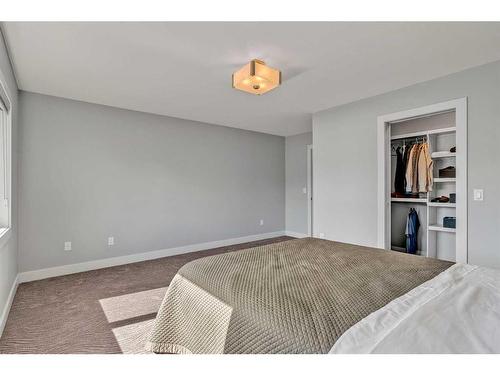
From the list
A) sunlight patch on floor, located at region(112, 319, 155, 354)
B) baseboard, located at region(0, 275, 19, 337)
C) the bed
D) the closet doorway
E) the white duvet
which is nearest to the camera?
the white duvet

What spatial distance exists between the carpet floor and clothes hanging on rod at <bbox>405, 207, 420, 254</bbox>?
328 cm

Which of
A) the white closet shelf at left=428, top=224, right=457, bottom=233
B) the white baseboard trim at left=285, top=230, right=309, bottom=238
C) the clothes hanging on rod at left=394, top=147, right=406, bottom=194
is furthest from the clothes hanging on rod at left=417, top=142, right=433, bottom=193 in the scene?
the white baseboard trim at left=285, top=230, right=309, bottom=238

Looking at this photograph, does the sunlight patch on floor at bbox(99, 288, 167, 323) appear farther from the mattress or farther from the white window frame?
the white window frame

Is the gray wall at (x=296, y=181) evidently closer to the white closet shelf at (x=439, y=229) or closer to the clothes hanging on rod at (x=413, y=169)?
the clothes hanging on rod at (x=413, y=169)

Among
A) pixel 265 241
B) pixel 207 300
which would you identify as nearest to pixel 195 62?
pixel 207 300

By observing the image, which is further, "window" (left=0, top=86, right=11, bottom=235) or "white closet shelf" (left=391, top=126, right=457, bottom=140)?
"white closet shelf" (left=391, top=126, right=457, bottom=140)

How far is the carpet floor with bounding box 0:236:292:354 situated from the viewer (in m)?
1.89

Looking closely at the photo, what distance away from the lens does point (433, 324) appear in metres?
0.87

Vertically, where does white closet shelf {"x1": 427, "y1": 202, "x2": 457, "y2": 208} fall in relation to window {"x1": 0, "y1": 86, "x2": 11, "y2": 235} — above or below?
below

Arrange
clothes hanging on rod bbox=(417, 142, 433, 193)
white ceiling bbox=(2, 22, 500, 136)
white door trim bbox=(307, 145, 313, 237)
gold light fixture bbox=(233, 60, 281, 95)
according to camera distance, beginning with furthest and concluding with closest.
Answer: white door trim bbox=(307, 145, 313, 237)
clothes hanging on rod bbox=(417, 142, 433, 193)
gold light fixture bbox=(233, 60, 281, 95)
white ceiling bbox=(2, 22, 500, 136)

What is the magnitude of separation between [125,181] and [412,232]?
13.6 feet

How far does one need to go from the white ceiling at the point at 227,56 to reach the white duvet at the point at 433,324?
1751 millimetres

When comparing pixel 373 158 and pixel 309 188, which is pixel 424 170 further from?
pixel 309 188

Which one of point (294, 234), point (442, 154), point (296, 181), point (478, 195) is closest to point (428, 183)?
point (442, 154)
